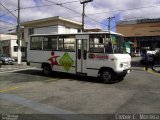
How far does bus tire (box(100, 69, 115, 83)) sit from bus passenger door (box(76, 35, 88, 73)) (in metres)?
1.19

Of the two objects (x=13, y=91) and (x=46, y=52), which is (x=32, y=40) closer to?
(x=46, y=52)

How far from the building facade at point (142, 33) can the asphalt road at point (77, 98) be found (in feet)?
174

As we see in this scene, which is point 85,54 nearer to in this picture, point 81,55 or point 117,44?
point 81,55

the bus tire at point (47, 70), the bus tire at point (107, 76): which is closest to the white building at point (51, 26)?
the bus tire at point (47, 70)

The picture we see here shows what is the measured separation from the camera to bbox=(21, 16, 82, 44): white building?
3738 cm

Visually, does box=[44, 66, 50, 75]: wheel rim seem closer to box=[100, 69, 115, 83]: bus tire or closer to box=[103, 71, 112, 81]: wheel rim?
box=[100, 69, 115, 83]: bus tire

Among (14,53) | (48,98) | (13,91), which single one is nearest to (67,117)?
(48,98)

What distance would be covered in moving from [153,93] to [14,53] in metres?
38.1

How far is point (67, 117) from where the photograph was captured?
299 inches

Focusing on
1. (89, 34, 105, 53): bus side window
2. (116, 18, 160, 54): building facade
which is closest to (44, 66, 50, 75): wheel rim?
(89, 34, 105, 53): bus side window

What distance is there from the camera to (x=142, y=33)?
67750 mm

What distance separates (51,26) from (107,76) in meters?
25.2

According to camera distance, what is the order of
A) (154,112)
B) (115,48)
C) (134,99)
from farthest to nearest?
1. (115,48)
2. (134,99)
3. (154,112)

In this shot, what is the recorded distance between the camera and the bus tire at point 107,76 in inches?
548
